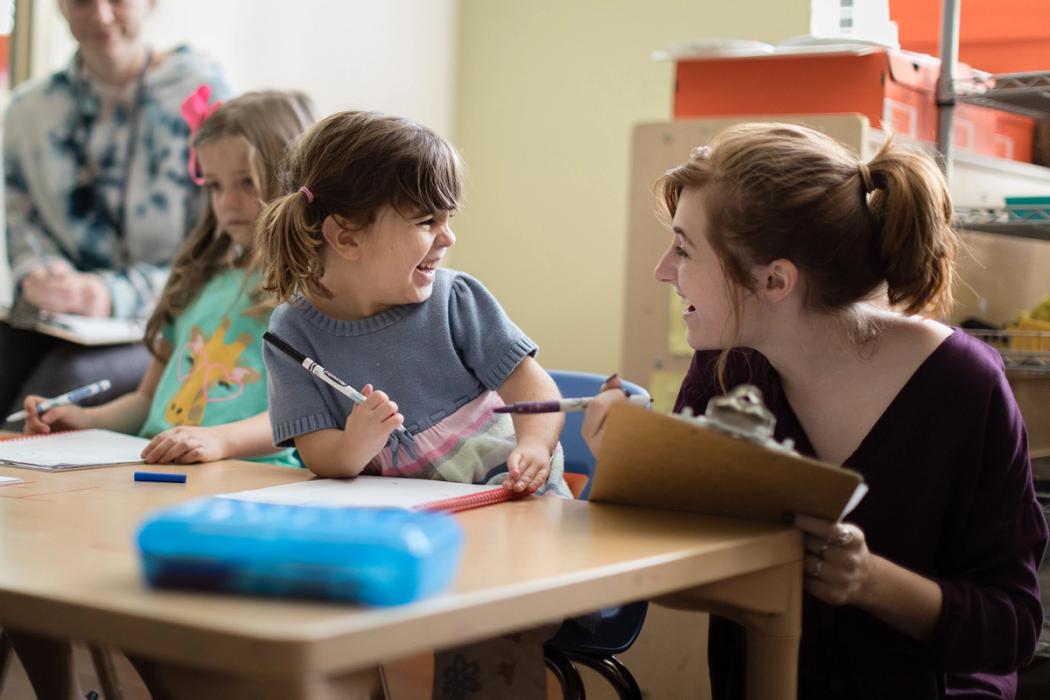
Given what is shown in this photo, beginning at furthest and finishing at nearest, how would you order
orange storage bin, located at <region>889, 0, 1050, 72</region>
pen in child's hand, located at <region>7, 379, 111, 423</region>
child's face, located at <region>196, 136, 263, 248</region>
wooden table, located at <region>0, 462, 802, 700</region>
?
orange storage bin, located at <region>889, 0, 1050, 72</region>
child's face, located at <region>196, 136, 263, 248</region>
pen in child's hand, located at <region>7, 379, 111, 423</region>
wooden table, located at <region>0, 462, 802, 700</region>

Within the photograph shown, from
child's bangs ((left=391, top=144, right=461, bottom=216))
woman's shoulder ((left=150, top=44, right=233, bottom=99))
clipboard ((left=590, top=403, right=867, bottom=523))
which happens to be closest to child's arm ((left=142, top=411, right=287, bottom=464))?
child's bangs ((left=391, top=144, right=461, bottom=216))

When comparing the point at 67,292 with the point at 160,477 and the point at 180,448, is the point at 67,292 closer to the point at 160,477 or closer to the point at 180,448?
the point at 180,448

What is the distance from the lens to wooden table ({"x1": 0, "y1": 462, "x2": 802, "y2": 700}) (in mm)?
597

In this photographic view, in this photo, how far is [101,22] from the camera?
267 cm

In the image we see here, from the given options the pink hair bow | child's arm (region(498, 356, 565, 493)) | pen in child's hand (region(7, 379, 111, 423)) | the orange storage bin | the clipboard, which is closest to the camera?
the clipboard

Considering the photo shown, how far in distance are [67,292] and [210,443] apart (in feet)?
4.01

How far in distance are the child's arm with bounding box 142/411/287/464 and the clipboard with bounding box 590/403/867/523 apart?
576mm

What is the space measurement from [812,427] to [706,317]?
6.1 inches

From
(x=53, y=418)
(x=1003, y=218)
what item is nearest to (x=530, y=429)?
(x=53, y=418)

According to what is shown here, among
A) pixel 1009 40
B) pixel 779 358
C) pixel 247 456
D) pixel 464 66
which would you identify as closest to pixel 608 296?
pixel 464 66

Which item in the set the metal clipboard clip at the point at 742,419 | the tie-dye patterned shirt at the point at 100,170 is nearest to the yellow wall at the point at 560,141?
the tie-dye patterned shirt at the point at 100,170

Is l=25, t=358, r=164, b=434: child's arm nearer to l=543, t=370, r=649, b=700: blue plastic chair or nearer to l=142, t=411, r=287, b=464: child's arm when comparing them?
l=142, t=411, r=287, b=464: child's arm

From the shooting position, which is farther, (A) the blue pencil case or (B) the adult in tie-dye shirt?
(B) the adult in tie-dye shirt

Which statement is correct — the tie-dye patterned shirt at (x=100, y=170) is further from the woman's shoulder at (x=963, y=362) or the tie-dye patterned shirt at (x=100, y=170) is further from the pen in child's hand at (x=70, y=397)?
the woman's shoulder at (x=963, y=362)
